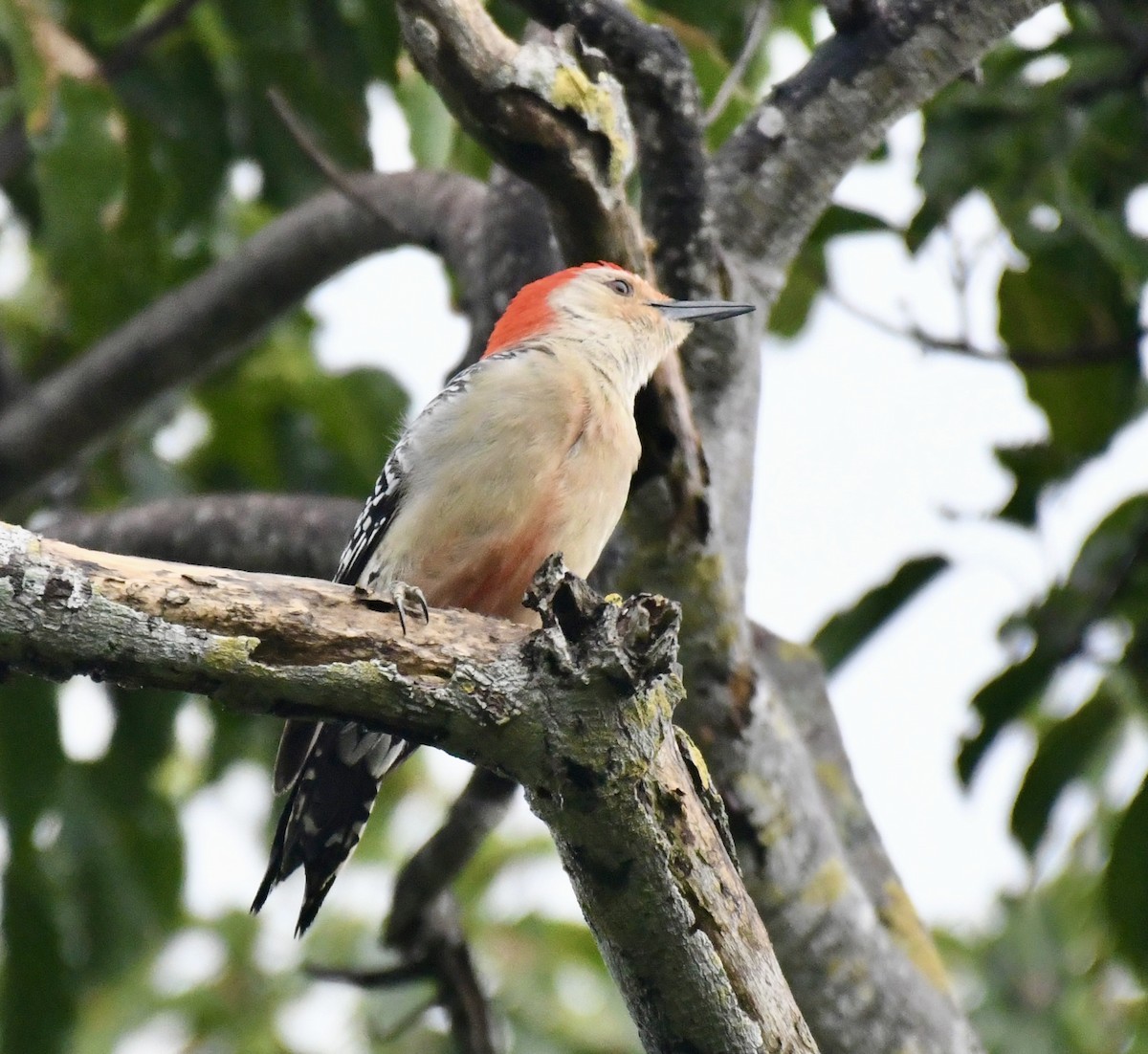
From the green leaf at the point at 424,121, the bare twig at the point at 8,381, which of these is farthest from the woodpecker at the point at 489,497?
the bare twig at the point at 8,381

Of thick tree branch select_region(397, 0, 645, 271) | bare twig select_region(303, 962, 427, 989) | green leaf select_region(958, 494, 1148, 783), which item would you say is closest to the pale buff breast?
thick tree branch select_region(397, 0, 645, 271)

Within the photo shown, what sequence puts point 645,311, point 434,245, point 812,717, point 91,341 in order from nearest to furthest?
point 645,311 → point 812,717 → point 434,245 → point 91,341

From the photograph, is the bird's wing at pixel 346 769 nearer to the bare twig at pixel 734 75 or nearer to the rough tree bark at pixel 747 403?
the rough tree bark at pixel 747 403

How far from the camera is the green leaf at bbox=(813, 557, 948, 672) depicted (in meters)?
5.86

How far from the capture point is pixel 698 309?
15.7 ft

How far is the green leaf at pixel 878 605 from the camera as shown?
586 cm

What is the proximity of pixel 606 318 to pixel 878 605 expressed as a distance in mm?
1562

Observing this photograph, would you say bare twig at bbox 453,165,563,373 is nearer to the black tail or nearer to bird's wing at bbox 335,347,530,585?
bird's wing at bbox 335,347,530,585

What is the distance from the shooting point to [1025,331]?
5.95m

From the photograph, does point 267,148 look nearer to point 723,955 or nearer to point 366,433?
point 366,433

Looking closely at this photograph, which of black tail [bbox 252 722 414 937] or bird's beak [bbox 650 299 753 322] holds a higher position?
bird's beak [bbox 650 299 753 322]

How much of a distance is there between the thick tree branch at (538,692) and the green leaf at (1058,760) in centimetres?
266

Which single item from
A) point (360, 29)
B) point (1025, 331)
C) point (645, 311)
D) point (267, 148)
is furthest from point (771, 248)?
point (267, 148)

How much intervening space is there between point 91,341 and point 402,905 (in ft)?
8.76
